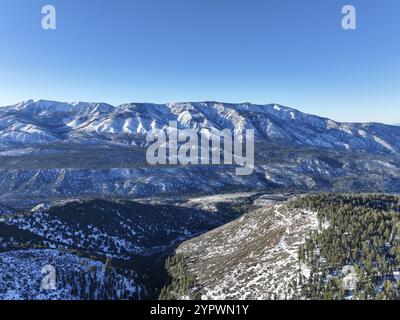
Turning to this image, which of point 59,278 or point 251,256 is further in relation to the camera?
point 251,256

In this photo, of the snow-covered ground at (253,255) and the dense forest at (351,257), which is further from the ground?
the dense forest at (351,257)

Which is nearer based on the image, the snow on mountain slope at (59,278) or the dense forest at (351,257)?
the dense forest at (351,257)
